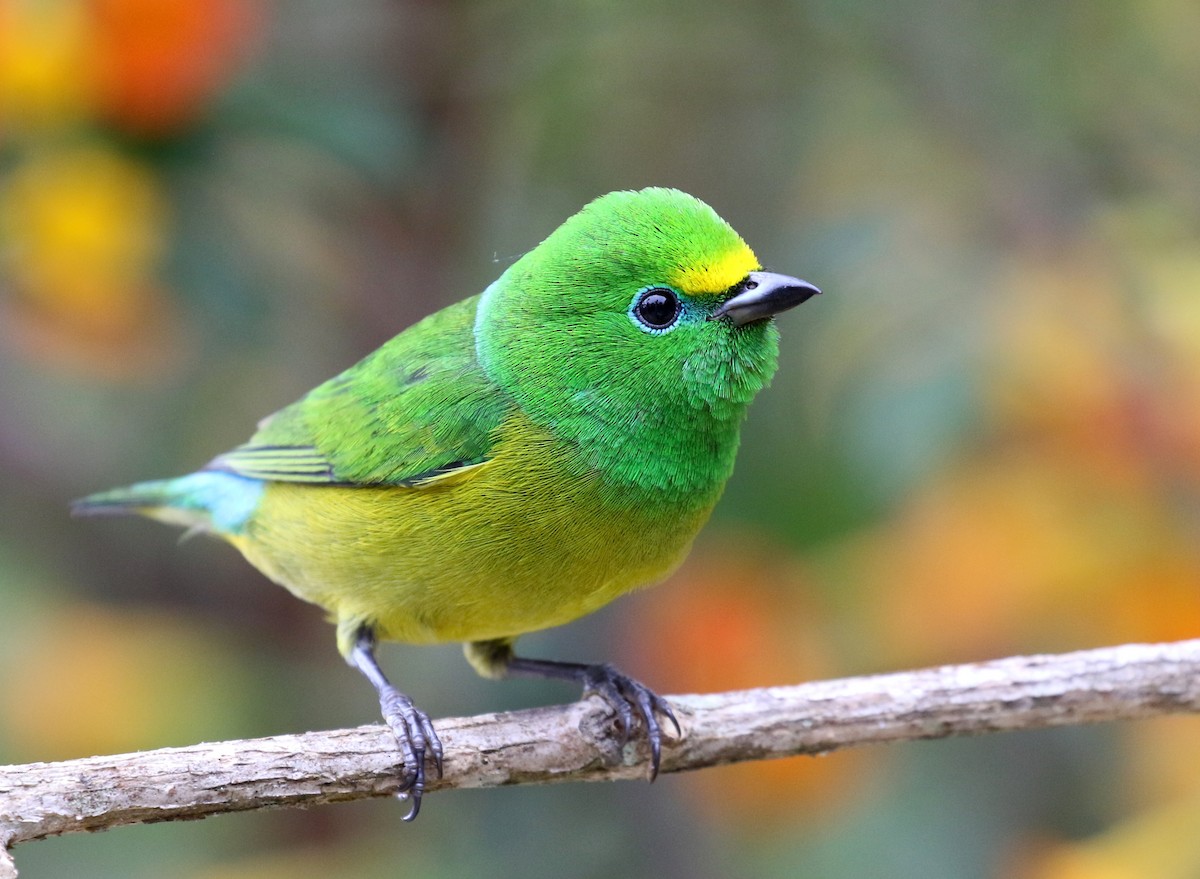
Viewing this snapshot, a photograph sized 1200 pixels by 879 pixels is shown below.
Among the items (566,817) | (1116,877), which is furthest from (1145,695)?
(566,817)

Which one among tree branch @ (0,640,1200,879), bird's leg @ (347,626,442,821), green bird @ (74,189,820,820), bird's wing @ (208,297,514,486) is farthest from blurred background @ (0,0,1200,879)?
bird's leg @ (347,626,442,821)

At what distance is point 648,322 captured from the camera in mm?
3107

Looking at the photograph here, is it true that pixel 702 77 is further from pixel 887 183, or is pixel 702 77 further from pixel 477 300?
pixel 477 300

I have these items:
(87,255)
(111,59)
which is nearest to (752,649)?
(87,255)

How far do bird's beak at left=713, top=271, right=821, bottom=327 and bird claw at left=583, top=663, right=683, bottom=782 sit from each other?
864 millimetres

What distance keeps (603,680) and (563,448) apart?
0.66 meters

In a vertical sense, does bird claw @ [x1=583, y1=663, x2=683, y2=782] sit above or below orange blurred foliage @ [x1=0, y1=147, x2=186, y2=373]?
below

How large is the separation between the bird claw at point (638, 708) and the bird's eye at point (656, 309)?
2.69 feet

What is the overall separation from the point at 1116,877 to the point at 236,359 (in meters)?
2.95

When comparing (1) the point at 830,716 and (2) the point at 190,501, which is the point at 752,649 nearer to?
(1) the point at 830,716

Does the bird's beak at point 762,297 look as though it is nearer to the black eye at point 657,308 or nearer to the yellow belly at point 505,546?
the black eye at point 657,308

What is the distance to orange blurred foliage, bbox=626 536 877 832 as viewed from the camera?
3668 mm

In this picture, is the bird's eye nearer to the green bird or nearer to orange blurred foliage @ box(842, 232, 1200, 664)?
the green bird

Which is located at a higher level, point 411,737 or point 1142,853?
point 411,737
